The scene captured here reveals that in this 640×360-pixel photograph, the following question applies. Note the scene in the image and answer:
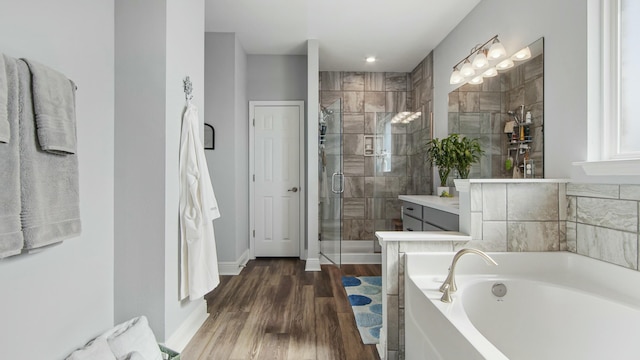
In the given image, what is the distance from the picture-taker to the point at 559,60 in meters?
1.84

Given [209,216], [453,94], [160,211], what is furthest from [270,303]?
[453,94]

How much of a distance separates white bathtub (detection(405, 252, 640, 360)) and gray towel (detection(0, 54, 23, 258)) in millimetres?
1589

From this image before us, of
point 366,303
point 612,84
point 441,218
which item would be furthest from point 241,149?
point 612,84

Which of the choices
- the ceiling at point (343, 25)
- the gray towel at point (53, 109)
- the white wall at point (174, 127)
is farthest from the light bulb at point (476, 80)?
the gray towel at point (53, 109)

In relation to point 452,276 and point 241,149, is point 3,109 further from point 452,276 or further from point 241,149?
point 241,149

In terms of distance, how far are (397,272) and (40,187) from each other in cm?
169

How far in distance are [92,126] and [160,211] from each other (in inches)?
21.8

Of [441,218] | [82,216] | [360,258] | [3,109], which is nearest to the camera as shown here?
[3,109]

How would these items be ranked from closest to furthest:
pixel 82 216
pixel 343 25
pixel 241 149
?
1. pixel 82 216
2. pixel 343 25
3. pixel 241 149

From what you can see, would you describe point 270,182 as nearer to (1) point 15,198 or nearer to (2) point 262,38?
(2) point 262,38

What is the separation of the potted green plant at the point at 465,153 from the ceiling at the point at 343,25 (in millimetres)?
1265

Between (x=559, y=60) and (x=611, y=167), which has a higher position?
(x=559, y=60)

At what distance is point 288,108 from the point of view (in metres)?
4.04

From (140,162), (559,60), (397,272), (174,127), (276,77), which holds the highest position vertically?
(276,77)
